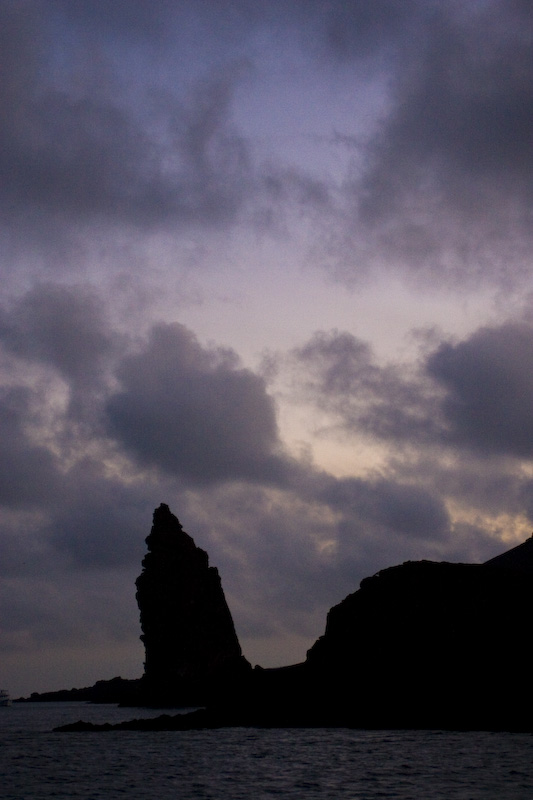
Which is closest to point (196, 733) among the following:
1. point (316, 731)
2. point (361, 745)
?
point (316, 731)

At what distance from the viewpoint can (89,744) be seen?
264 ft

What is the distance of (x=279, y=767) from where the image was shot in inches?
2271

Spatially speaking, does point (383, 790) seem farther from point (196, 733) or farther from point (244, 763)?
point (196, 733)

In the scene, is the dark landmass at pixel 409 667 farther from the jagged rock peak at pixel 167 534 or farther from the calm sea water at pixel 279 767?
the jagged rock peak at pixel 167 534

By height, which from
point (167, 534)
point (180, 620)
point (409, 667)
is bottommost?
point (409, 667)

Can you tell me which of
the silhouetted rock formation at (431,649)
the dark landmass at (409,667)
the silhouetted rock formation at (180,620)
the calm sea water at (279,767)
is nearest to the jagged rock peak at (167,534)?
the silhouetted rock formation at (180,620)

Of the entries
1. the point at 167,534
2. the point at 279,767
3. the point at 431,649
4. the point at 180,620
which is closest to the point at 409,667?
the point at 431,649

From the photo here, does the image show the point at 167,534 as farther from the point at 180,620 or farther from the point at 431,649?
the point at 431,649

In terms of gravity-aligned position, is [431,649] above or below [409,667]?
above

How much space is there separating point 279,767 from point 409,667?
39.6m

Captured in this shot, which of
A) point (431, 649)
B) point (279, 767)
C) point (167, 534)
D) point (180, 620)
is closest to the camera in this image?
point (279, 767)

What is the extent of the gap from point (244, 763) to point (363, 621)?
45123 mm

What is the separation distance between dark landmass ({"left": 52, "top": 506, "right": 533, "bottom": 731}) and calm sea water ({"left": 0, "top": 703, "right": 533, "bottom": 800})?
7727 millimetres

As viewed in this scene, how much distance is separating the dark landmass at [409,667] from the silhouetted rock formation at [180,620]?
51.0m
